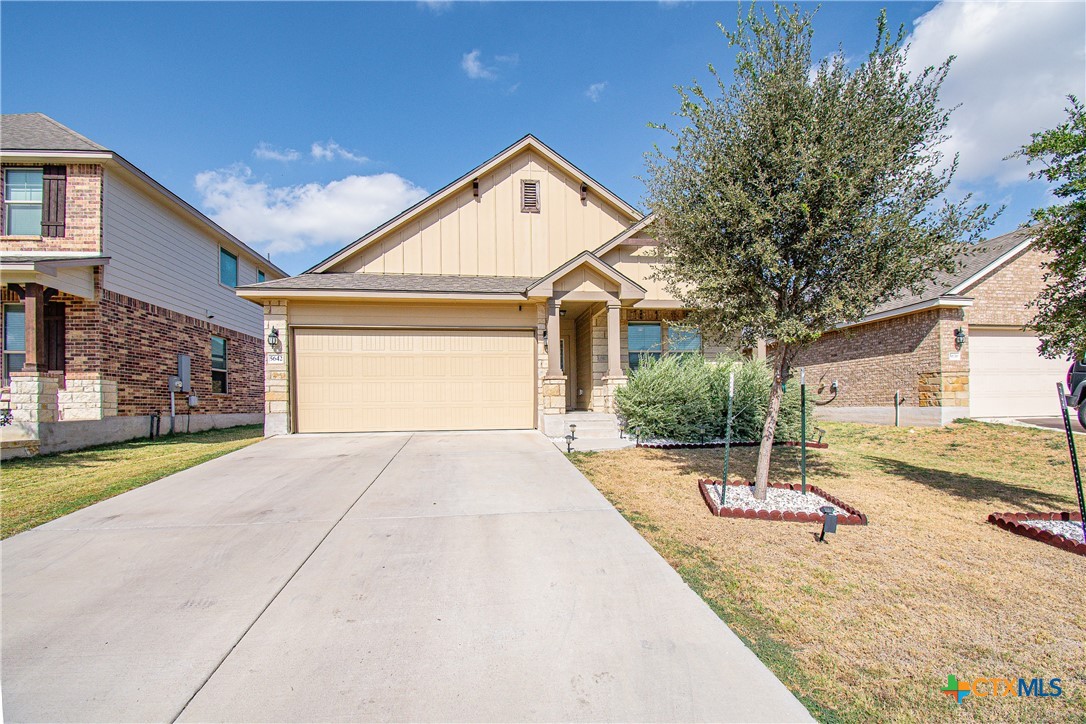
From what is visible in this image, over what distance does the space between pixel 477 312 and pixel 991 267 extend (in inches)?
532

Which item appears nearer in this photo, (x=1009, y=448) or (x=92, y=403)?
(x=1009, y=448)

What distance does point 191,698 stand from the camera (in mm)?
2463

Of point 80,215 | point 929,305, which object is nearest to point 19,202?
point 80,215

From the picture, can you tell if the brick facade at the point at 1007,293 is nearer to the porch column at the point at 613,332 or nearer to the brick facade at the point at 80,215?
the porch column at the point at 613,332

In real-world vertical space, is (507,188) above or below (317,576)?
above

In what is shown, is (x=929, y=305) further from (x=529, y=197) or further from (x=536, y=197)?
(x=529, y=197)

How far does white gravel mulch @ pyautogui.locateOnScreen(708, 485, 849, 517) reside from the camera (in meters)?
5.48

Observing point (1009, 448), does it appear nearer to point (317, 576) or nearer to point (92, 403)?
point (317, 576)

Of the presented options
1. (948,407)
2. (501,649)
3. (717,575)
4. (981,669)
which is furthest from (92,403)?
(948,407)

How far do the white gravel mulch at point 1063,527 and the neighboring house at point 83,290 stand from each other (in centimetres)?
1499

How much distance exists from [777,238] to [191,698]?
6.06 metres

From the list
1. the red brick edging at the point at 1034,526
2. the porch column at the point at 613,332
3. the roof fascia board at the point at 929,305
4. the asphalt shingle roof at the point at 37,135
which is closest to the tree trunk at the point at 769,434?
the red brick edging at the point at 1034,526

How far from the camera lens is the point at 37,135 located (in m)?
11.3

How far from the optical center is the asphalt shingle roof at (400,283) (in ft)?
35.1
